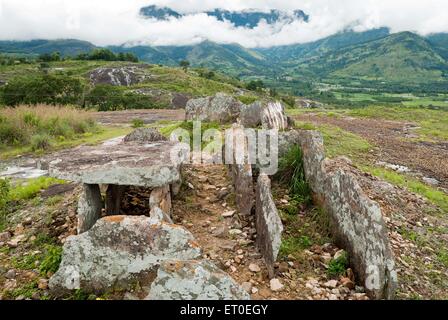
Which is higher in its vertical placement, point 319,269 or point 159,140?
point 159,140

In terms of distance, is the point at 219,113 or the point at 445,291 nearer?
the point at 445,291

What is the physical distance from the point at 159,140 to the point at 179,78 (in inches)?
3112

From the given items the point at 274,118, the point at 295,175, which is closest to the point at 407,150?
the point at 274,118

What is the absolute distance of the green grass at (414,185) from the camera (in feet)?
39.7

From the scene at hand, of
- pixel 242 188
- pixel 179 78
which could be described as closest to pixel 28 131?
pixel 242 188

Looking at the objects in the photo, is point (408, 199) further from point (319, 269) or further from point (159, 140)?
point (159, 140)

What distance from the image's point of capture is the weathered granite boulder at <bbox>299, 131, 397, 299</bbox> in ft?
20.2

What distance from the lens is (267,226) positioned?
711 centimetres

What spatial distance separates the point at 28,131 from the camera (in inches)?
801

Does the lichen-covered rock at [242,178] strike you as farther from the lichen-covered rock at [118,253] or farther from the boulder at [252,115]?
the boulder at [252,115]

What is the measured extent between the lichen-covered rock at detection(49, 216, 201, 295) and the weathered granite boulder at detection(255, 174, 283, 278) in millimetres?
1441

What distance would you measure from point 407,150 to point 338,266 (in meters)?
14.6

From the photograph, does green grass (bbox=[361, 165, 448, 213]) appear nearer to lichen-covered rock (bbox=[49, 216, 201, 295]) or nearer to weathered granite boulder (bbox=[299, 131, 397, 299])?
weathered granite boulder (bbox=[299, 131, 397, 299])

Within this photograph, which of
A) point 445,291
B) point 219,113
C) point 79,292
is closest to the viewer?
point 79,292
